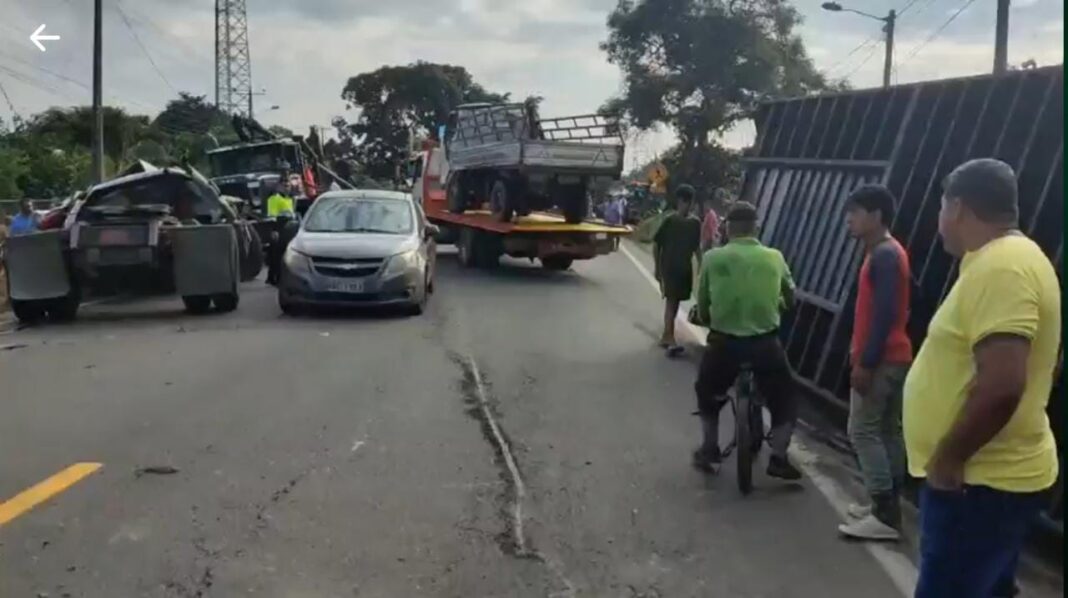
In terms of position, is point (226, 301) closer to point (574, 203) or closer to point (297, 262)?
point (297, 262)

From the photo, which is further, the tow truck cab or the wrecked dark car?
the tow truck cab

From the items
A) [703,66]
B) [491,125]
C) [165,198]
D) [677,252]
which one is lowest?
[677,252]

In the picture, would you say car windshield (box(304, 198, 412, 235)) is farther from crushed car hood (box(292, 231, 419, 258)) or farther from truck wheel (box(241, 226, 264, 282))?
truck wheel (box(241, 226, 264, 282))

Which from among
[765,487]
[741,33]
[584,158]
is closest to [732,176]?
[741,33]

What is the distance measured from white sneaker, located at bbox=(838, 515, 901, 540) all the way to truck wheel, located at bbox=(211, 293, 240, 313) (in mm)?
11820

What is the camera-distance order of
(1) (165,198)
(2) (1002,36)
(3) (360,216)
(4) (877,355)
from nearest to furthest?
(4) (877,355)
(1) (165,198)
(3) (360,216)
(2) (1002,36)

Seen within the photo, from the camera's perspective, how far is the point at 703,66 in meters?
51.8

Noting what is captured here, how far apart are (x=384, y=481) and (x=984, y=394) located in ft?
14.9

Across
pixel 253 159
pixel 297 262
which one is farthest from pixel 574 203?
pixel 253 159

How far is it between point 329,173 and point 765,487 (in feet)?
86.0

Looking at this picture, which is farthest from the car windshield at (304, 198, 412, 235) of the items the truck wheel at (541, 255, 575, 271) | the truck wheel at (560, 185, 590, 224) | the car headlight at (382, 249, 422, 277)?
the truck wheel at (560, 185, 590, 224)

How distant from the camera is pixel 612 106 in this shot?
176ft

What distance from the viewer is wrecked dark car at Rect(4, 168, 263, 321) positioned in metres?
16.3

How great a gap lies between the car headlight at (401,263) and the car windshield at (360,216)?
0.75 m
